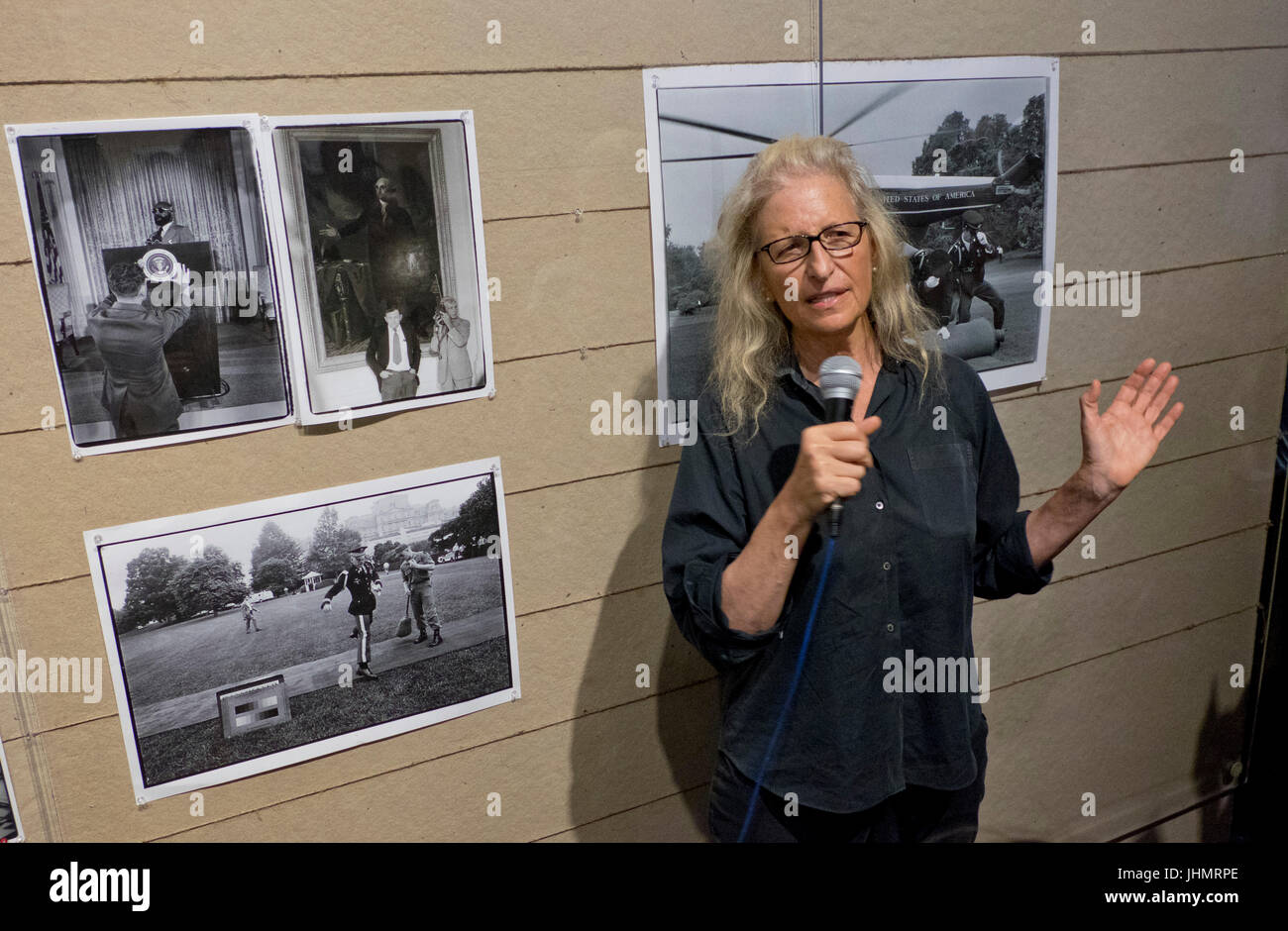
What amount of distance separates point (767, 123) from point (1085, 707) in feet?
4.49

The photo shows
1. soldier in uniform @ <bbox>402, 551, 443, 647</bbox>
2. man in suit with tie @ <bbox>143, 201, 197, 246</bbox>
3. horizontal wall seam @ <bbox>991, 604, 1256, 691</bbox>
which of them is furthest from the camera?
horizontal wall seam @ <bbox>991, 604, 1256, 691</bbox>

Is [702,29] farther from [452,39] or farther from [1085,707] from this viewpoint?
[1085,707]

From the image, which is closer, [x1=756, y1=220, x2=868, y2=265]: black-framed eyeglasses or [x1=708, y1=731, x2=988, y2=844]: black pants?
[x1=756, y1=220, x2=868, y2=265]: black-framed eyeglasses

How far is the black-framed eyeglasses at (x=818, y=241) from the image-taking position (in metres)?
1.00

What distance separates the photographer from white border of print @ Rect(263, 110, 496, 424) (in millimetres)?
1043

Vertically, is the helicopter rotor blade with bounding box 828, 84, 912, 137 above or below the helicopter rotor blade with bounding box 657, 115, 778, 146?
above

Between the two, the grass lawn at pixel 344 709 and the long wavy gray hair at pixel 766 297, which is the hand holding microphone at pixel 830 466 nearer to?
the long wavy gray hair at pixel 766 297

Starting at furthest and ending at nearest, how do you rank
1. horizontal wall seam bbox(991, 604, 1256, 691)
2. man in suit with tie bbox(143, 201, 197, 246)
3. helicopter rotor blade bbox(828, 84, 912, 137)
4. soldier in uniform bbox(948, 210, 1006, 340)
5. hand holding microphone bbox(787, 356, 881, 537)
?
horizontal wall seam bbox(991, 604, 1256, 691) < soldier in uniform bbox(948, 210, 1006, 340) < helicopter rotor blade bbox(828, 84, 912, 137) < man in suit with tie bbox(143, 201, 197, 246) < hand holding microphone bbox(787, 356, 881, 537)

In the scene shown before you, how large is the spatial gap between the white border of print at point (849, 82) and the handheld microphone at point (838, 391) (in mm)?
412

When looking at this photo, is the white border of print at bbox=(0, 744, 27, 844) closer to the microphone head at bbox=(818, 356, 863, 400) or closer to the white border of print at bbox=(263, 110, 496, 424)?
the white border of print at bbox=(263, 110, 496, 424)

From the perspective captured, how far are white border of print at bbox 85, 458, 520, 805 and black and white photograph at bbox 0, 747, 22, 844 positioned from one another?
13 centimetres

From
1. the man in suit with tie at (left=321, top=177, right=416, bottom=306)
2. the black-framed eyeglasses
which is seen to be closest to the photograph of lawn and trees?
the man in suit with tie at (left=321, top=177, right=416, bottom=306)

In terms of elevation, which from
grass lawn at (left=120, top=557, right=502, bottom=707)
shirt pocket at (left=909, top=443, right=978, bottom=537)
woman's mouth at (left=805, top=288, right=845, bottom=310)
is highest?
woman's mouth at (left=805, top=288, right=845, bottom=310)

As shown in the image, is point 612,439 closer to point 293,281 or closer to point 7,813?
point 293,281
